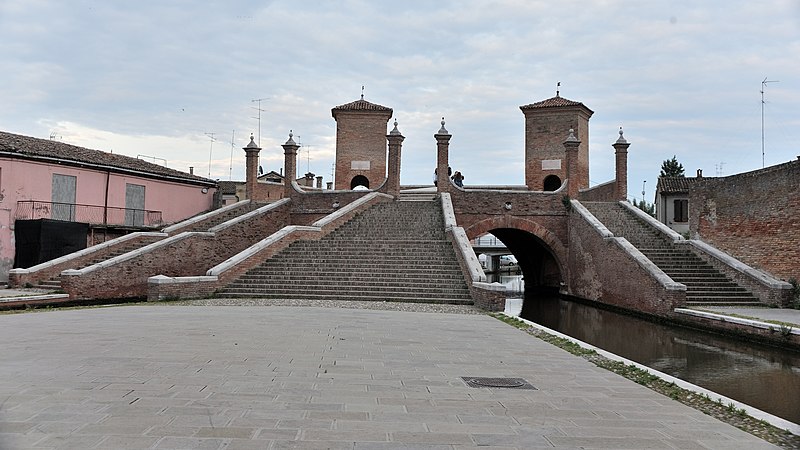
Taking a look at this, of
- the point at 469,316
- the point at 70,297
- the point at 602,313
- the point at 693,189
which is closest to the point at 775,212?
the point at 693,189

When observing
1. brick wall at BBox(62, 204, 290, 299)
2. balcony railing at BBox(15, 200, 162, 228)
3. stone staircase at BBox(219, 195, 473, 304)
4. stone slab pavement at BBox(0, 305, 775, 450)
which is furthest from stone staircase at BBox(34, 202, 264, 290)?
stone slab pavement at BBox(0, 305, 775, 450)

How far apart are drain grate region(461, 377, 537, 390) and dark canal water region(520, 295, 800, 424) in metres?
2.86

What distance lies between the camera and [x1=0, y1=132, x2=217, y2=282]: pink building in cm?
2066

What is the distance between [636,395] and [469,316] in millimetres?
6608

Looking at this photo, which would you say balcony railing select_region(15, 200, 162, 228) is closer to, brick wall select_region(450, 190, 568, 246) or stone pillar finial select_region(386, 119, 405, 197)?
stone pillar finial select_region(386, 119, 405, 197)

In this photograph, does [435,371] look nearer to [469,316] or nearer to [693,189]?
[469,316]

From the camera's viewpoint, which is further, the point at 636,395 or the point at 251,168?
the point at 251,168

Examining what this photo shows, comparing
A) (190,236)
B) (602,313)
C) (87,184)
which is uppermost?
(87,184)

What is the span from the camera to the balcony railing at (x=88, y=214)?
2122 cm

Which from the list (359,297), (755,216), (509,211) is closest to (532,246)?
(509,211)

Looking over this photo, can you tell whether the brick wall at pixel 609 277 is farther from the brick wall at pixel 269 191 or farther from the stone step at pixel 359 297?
the brick wall at pixel 269 191

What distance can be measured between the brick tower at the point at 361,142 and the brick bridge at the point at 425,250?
18.8ft

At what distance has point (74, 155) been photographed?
2364 cm

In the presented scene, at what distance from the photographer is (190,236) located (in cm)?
1948
